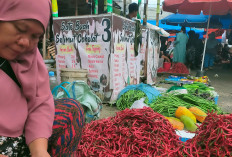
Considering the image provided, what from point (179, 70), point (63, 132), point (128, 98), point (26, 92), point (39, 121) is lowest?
point (179, 70)

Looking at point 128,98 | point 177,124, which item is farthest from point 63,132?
point 128,98

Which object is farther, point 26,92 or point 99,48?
point 99,48

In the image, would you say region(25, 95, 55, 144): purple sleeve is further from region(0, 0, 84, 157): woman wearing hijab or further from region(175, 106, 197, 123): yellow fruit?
region(175, 106, 197, 123): yellow fruit

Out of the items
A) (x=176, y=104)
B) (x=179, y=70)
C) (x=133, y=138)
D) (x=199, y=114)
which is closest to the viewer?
(x=133, y=138)

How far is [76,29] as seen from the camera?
14.5 feet

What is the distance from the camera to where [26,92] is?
117cm

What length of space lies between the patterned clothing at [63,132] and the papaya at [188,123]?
5.58ft

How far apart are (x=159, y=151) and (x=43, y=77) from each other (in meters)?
1.24

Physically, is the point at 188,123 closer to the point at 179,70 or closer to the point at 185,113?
the point at 185,113

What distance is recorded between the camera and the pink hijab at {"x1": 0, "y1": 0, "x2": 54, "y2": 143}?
0.98 meters

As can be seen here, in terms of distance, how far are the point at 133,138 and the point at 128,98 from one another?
2.17m

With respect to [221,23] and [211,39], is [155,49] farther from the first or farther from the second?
[221,23]

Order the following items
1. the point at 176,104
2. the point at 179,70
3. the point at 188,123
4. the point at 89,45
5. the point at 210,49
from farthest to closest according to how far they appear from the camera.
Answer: the point at 210,49
the point at 179,70
the point at 89,45
the point at 176,104
the point at 188,123

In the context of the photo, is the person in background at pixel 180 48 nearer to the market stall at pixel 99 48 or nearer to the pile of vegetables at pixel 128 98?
the market stall at pixel 99 48
